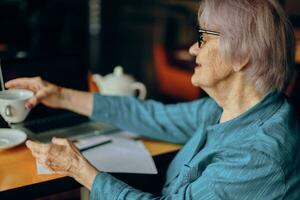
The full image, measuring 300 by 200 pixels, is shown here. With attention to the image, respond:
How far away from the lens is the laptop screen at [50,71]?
1.41 metres

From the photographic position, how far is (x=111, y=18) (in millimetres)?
5016

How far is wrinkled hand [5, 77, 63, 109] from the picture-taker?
1.40 meters

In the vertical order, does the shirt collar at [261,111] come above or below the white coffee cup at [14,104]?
above

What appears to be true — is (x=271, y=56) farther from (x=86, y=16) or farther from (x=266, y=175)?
(x=86, y=16)

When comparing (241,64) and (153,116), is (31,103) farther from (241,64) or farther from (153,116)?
(241,64)

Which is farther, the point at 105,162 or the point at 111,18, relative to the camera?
the point at 111,18

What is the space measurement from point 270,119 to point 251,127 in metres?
0.05

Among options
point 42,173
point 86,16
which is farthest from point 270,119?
point 86,16

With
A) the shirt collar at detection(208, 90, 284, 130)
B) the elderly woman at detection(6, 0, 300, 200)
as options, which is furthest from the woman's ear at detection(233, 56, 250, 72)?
the shirt collar at detection(208, 90, 284, 130)

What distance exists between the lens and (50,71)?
1.53 m

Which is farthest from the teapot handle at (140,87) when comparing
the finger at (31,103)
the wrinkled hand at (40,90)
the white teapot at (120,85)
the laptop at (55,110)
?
the finger at (31,103)

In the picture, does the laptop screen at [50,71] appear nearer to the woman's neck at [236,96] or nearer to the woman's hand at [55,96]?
the woman's hand at [55,96]

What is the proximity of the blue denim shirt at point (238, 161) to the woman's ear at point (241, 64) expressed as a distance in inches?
4.2

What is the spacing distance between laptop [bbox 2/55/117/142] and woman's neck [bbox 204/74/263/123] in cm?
47
